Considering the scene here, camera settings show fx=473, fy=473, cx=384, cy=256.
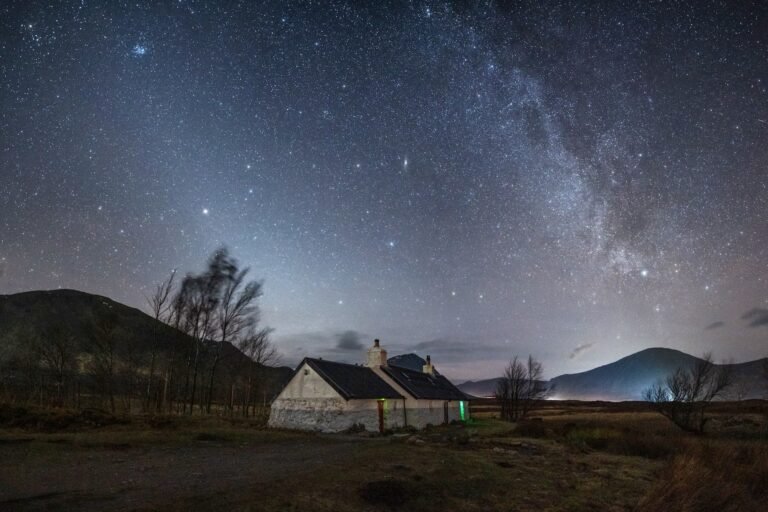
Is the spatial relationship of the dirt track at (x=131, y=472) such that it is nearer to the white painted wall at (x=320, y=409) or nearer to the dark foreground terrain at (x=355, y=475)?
the dark foreground terrain at (x=355, y=475)

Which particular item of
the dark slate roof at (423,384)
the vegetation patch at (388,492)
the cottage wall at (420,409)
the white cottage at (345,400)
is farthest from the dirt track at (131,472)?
the dark slate roof at (423,384)

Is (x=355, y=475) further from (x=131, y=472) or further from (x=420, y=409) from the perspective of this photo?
(x=420, y=409)

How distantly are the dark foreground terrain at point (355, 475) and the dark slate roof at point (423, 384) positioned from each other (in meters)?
17.7

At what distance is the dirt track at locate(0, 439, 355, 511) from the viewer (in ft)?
31.1

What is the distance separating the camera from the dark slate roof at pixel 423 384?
41.0 meters

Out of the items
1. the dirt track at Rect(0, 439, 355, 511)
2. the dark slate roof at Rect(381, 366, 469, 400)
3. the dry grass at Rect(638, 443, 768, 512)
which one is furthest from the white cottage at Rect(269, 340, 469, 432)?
the dry grass at Rect(638, 443, 768, 512)

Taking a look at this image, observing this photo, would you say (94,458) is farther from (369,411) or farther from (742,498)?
(369,411)

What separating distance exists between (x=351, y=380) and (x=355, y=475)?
2355 cm

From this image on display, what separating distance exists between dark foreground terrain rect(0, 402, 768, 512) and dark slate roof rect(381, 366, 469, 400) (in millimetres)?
17735

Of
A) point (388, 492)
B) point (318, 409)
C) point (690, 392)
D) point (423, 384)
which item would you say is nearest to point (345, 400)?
point (318, 409)

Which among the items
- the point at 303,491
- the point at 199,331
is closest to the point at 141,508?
Result: the point at 303,491

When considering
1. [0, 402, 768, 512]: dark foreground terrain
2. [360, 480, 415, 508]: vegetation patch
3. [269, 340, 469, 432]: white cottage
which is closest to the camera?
[0, 402, 768, 512]: dark foreground terrain

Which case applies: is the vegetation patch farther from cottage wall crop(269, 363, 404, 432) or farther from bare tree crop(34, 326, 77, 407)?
bare tree crop(34, 326, 77, 407)

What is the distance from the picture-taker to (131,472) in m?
13.2
